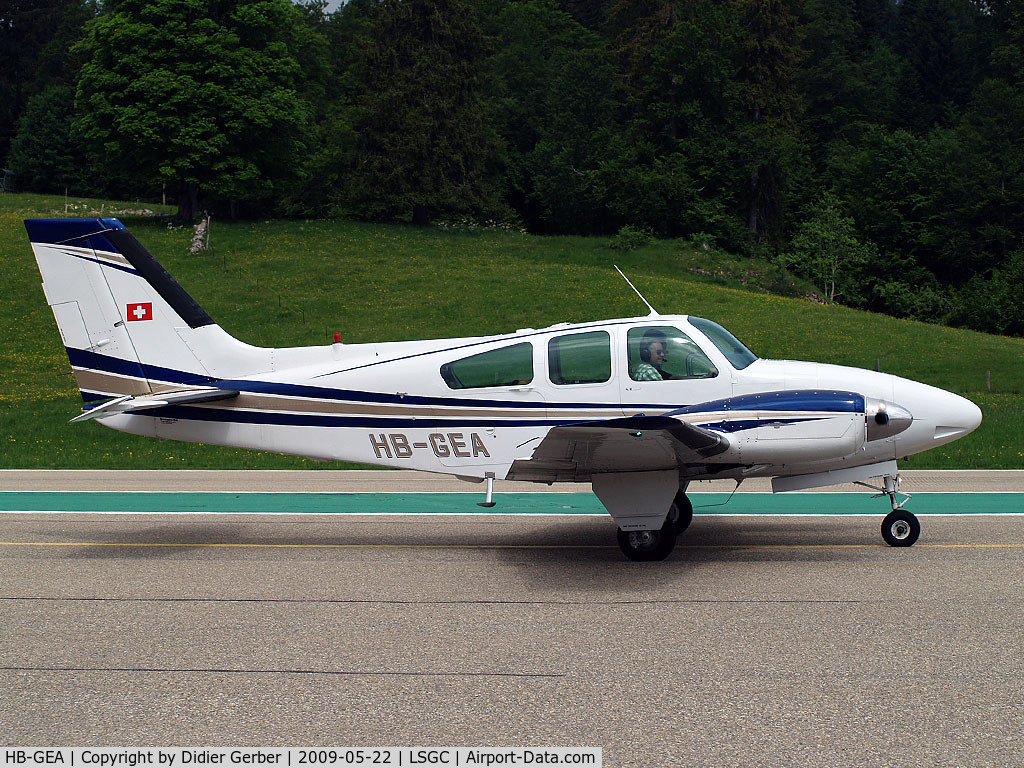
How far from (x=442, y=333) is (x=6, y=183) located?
7338 centimetres

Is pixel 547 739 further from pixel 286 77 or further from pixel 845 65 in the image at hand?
pixel 845 65

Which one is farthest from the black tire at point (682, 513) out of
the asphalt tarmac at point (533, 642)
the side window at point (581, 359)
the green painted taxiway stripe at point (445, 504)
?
the side window at point (581, 359)

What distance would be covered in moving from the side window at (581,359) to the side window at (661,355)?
25cm

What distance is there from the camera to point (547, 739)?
18.0ft

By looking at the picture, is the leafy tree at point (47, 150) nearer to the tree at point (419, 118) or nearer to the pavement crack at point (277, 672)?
the tree at point (419, 118)

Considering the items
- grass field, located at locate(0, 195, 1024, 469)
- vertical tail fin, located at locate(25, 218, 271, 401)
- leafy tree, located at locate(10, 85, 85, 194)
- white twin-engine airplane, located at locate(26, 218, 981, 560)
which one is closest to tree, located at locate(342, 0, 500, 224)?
grass field, located at locate(0, 195, 1024, 469)

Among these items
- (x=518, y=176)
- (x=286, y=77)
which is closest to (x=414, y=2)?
(x=286, y=77)

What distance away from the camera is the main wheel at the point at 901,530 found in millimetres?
10148

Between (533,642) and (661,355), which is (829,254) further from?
(533,642)

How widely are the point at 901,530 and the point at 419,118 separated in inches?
2376

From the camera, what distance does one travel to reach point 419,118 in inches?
2621

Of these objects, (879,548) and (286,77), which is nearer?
(879,548)

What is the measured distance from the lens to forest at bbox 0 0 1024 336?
55469 millimetres

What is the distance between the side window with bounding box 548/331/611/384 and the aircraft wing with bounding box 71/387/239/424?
3410mm
